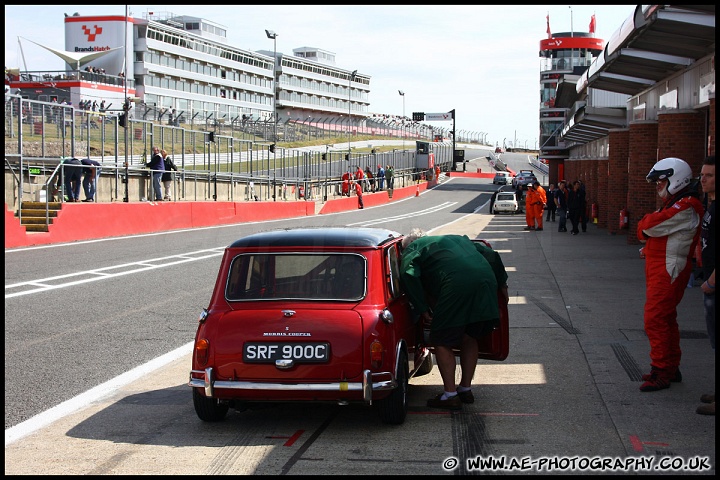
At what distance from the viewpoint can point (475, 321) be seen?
6.67 metres

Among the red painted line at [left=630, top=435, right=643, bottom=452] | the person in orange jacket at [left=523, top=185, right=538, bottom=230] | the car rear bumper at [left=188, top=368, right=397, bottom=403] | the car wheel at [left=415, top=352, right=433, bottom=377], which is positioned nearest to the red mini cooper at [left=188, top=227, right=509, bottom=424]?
the car rear bumper at [left=188, top=368, right=397, bottom=403]

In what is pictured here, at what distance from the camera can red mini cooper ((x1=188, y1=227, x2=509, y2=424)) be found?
6.08m

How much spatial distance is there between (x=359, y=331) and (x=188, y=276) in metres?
10.8

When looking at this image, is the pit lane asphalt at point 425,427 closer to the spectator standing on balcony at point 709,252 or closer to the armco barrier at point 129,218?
the spectator standing on balcony at point 709,252

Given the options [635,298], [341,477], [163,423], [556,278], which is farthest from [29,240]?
[341,477]

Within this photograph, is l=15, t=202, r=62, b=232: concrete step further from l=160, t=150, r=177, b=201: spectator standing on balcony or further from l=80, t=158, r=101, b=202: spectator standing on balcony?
l=160, t=150, r=177, b=201: spectator standing on balcony

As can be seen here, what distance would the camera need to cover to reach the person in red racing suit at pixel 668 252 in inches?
271

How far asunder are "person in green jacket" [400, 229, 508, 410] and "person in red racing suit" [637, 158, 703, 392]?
1.27m

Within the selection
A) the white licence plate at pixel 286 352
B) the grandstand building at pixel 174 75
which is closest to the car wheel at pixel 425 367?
the white licence plate at pixel 286 352

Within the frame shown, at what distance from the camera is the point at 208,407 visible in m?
6.43

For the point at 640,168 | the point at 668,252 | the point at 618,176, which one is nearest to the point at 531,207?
the point at 618,176

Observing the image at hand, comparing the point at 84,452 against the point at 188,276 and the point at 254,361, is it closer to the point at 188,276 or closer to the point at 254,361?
the point at 254,361

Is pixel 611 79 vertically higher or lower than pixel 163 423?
higher

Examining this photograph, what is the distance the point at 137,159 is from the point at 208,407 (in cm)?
2650
